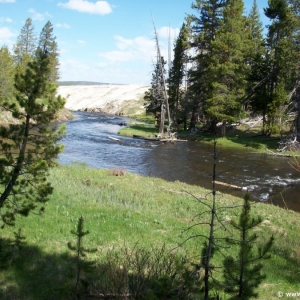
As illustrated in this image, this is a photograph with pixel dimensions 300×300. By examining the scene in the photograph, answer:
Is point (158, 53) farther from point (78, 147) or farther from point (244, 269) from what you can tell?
point (244, 269)

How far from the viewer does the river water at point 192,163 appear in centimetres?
1875

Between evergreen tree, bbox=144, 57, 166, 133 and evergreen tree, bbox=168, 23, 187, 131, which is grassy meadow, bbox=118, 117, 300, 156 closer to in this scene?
evergreen tree, bbox=144, 57, 166, 133

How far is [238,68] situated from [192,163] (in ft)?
43.0

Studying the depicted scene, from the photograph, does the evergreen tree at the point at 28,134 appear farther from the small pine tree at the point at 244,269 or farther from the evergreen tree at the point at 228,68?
the evergreen tree at the point at 228,68

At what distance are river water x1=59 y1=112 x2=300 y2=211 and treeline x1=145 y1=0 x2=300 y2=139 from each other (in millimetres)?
4280

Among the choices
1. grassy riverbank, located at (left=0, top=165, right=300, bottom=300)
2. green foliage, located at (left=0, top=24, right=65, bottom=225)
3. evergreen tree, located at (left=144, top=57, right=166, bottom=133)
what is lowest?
grassy riverbank, located at (left=0, top=165, right=300, bottom=300)

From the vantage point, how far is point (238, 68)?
32.8 meters

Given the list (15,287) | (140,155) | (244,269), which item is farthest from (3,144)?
(140,155)

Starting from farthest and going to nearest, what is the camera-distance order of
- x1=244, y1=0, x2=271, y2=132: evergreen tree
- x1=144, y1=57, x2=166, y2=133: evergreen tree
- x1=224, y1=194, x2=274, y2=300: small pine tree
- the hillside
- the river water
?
the hillside
x1=144, y1=57, x2=166, y2=133: evergreen tree
x1=244, y1=0, x2=271, y2=132: evergreen tree
the river water
x1=224, y1=194, x2=274, y2=300: small pine tree

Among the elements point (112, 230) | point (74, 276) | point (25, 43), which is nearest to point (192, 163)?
point (112, 230)


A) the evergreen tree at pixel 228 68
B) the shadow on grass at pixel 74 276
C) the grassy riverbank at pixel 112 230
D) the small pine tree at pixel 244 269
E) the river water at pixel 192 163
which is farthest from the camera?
the evergreen tree at pixel 228 68

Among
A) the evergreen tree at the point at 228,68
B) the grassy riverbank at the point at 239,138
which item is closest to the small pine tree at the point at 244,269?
the grassy riverbank at the point at 239,138

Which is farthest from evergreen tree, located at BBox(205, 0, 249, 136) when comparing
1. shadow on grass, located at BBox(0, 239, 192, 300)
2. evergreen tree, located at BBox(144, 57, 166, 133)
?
shadow on grass, located at BBox(0, 239, 192, 300)

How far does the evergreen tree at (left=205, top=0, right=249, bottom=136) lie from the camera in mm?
32500
